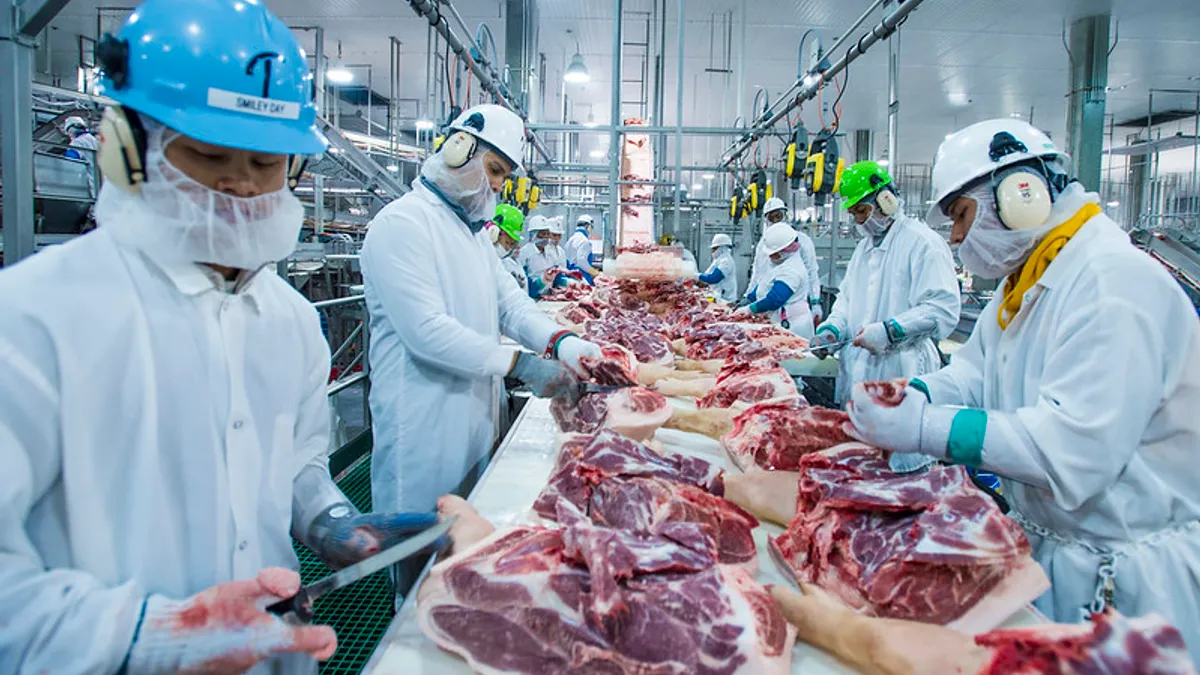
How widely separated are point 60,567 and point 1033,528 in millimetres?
2375

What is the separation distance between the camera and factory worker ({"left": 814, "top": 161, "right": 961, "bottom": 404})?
447 cm

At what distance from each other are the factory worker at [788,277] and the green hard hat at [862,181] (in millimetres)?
2981

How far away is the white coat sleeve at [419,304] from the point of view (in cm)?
272

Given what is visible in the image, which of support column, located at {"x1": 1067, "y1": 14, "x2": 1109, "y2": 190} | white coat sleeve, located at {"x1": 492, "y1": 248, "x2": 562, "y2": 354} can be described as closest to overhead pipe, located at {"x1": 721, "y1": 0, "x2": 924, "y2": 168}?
white coat sleeve, located at {"x1": 492, "y1": 248, "x2": 562, "y2": 354}

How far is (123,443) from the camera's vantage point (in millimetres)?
1235

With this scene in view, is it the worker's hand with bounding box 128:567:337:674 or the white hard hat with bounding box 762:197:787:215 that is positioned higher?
the white hard hat with bounding box 762:197:787:215

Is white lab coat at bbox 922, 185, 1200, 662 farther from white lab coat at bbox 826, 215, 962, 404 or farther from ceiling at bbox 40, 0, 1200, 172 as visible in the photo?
ceiling at bbox 40, 0, 1200, 172

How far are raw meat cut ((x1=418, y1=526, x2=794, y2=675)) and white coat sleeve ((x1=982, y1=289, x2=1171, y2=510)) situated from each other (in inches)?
34.0

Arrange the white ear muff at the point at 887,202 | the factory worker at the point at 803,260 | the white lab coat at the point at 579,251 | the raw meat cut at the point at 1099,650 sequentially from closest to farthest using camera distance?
the raw meat cut at the point at 1099,650 → the white ear muff at the point at 887,202 → the factory worker at the point at 803,260 → the white lab coat at the point at 579,251

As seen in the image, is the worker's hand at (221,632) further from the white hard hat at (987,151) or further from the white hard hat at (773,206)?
the white hard hat at (773,206)

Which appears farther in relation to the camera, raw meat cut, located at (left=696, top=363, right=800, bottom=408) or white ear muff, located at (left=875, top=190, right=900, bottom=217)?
white ear muff, located at (left=875, top=190, right=900, bottom=217)

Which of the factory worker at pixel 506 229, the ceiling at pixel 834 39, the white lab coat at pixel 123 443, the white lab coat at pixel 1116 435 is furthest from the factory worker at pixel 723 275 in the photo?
the white lab coat at pixel 123 443

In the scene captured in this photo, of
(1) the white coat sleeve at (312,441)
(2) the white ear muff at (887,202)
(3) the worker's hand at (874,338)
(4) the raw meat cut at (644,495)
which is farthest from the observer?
(2) the white ear muff at (887,202)

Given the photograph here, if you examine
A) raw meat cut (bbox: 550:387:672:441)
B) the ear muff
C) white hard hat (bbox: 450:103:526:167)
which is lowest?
raw meat cut (bbox: 550:387:672:441)
